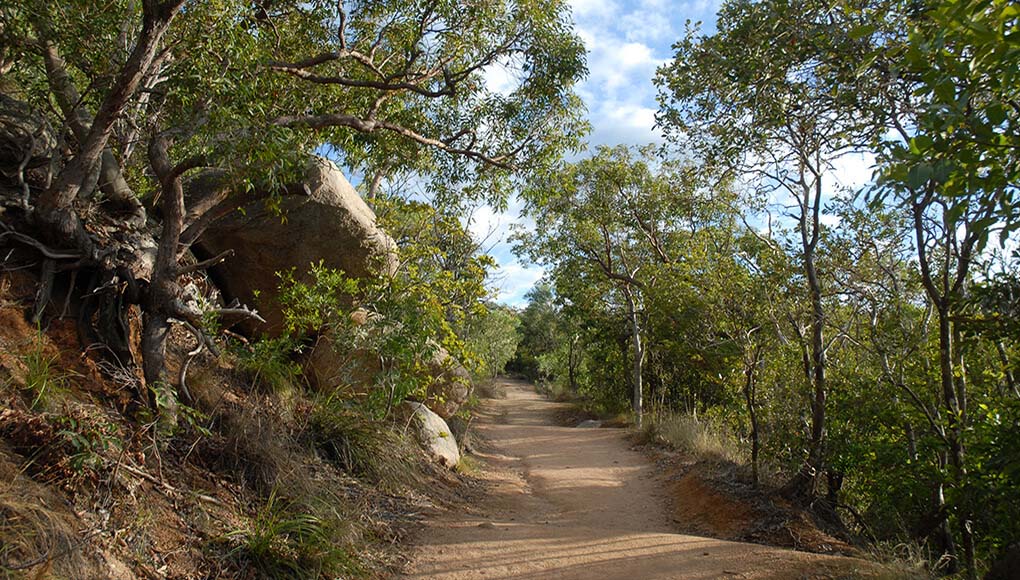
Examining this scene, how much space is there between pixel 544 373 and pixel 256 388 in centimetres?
4081

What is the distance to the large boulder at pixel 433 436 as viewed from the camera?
29.7 ft

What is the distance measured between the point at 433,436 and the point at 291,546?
195 inches

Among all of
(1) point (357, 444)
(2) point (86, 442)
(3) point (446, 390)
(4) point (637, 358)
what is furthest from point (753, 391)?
(4) point (637, 358)

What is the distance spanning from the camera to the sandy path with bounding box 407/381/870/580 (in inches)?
199

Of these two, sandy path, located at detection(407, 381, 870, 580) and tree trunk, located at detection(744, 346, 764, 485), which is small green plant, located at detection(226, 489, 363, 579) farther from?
tree trunk, located at detection(744, 346, 764, 485)

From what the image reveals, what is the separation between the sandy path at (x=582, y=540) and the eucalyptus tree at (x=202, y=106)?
3196 millimetres

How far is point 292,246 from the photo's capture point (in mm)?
8219

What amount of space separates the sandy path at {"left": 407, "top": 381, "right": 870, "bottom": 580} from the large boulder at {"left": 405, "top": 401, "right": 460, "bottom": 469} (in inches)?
36.2

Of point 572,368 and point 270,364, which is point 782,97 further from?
point 572,368

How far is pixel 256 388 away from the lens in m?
6.75

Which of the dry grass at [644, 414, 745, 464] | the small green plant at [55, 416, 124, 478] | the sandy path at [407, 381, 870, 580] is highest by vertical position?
the small green plant at [55, 416, 124, 478]

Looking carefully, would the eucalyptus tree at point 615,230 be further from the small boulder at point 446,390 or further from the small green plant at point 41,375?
the small green plant at point 41,375

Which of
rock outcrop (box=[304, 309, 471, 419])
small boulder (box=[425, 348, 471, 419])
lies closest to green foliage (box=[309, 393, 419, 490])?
rock outcrop (box=[304, 309, 471, 419])

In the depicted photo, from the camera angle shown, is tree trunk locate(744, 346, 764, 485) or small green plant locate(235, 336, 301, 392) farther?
tree trunk locate(744, 346, 764, 485)
